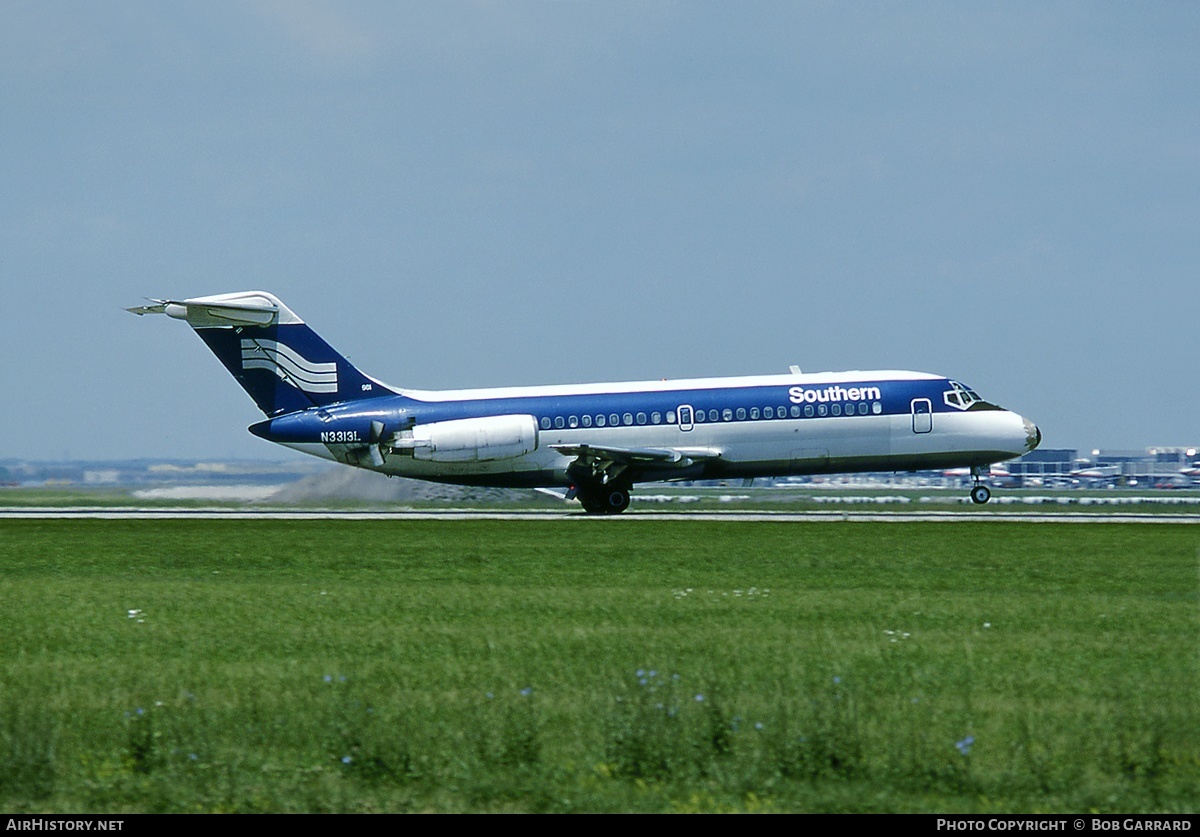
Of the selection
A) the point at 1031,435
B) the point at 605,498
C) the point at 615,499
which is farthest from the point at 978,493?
the point at 605,498

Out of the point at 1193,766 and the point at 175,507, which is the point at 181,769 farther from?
the point at 175,507

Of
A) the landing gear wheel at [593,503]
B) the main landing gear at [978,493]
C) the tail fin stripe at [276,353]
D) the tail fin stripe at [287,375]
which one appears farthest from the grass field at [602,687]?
the main landing gear at [978,493]

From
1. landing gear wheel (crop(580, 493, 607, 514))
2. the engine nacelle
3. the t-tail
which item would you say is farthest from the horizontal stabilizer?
landing gear wheel (crop(580, 493, 607, 514))

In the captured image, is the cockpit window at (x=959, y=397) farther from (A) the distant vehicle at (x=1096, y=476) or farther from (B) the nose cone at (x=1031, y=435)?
(A) the distant vehicle at (x=1096, y=476)

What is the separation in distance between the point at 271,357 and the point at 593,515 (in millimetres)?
11264

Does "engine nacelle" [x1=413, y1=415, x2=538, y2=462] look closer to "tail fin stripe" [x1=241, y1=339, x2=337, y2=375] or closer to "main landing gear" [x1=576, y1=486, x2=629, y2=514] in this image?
"main landing gear" [x1=576, y1=486, x2=629, y2=514]

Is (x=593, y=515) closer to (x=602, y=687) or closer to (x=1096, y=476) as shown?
(x=602, y=687)

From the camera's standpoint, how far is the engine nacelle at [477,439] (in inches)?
1714

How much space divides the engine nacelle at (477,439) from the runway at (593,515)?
1.97 metres

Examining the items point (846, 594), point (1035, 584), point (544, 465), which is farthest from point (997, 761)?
point (544, 465)

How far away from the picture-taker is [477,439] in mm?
43500

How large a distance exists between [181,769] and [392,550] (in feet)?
63.8

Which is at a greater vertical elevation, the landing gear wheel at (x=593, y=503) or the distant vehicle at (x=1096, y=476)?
the landing gear wheel at (x=593, y=503)

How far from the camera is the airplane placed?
43594 mm
